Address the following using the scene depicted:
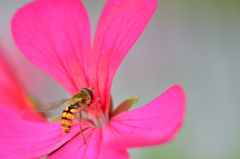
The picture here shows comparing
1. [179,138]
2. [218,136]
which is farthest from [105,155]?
[218,136]

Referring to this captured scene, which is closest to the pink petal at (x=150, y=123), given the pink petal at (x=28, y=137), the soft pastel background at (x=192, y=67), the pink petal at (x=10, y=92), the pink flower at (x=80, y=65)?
the pink flower at (x=80, y=65)

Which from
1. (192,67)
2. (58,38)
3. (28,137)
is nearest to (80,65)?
(58,38)

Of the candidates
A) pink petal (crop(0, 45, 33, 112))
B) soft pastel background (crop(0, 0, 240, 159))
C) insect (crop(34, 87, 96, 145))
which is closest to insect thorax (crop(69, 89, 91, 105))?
insect (crop(34, 87, 96, 145))

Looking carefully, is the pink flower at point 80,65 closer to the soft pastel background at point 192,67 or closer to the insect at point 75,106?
the insect at point 75,106

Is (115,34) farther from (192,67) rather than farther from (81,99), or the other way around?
(192,67)

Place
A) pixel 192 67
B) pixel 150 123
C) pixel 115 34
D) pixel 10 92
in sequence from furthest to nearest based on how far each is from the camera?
pixel 192 67, pixel 10 92, pixel 115 34, pixel 150 123

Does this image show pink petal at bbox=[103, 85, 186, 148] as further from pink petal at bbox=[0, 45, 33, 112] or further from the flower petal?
pink petal at bbox=[0, 45, 33, 112]

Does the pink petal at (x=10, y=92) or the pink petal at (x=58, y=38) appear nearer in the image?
the pink petal at (x=58, y=38)
